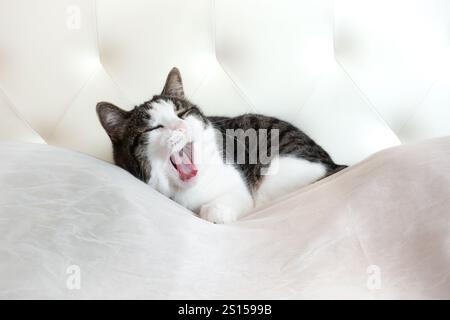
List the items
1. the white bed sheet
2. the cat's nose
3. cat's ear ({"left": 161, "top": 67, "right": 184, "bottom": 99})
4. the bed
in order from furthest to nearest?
1. cat's ear ({"left": 161, "top": 67, "right": 184, "bottom": 99})
2. the cat's nose
3. the bed
4. the white bed sheet

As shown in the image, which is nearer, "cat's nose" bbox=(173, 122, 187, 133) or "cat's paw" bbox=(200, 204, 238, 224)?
"cat's paw" bbox=(200, 204, 238, 224)

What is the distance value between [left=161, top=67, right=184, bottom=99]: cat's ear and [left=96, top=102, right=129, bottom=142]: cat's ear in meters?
0.13

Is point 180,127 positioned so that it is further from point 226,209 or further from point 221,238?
point 221,238

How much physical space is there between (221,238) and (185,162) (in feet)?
1.23

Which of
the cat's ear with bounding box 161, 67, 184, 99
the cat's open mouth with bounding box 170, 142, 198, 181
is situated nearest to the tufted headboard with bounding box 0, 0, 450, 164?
the cat's ear with bounding box 161, 67, 184, 99

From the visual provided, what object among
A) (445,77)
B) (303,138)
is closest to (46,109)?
Answer: (303,138)

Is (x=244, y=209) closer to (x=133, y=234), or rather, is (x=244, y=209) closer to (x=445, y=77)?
(x=133, y=234)

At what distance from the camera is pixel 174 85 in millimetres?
1234

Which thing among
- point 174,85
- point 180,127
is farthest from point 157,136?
point 174,85

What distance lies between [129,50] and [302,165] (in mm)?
572

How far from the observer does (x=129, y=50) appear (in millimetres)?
1320

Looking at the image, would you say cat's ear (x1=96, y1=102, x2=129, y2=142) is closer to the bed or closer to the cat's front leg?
the bed

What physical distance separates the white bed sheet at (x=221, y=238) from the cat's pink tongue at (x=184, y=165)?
0.20m

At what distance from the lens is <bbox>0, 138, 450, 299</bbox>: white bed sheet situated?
608 mm
